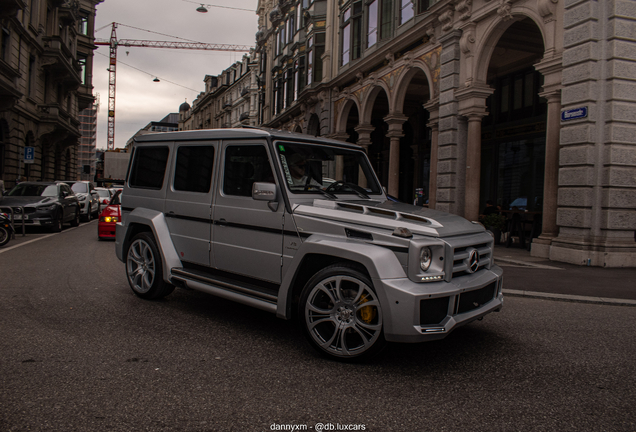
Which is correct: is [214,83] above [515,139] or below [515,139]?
above

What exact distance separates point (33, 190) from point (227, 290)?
562 inches

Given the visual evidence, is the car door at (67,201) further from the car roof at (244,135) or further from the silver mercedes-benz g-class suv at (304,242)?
the car roof at (244,135)

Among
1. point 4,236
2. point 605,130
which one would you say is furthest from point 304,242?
point 4,236

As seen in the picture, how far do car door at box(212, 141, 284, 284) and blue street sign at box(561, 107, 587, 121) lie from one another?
8.34m

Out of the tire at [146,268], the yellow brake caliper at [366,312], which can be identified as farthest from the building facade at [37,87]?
the yellow brake caliper at [366,312]

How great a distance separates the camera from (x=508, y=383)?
11.1ft

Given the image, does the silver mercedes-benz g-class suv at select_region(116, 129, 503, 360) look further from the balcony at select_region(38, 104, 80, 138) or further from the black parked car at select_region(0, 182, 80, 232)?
the balcony at select_region(38, 104, 80, 138)

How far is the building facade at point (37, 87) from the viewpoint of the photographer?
24.7 m

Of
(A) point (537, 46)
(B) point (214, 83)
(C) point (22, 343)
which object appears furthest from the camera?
(B) point (214, 83)

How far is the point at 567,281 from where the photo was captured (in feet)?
26.4

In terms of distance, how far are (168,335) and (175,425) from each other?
5.78ft

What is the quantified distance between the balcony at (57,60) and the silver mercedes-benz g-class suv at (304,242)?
98.3 ft

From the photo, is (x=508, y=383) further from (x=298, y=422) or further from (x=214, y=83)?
(x=214, y=83)

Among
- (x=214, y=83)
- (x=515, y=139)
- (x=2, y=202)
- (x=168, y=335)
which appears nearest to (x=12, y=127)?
(x=2, y=202)
